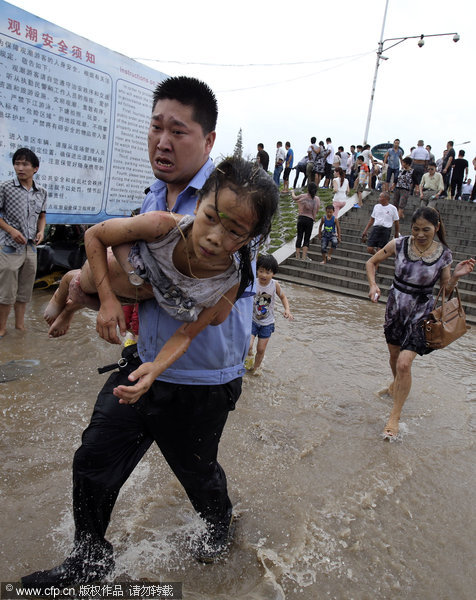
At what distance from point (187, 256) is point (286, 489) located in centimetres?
207

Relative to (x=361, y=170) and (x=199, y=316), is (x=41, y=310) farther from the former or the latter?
(x=361, y=170)

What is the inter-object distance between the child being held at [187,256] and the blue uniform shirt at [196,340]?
3.6 inches

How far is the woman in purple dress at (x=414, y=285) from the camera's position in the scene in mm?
3812

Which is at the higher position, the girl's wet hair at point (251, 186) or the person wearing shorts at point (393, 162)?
the person wearing shorts at point (393, 162)

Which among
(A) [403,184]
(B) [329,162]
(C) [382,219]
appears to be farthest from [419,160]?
(C) [382,219]

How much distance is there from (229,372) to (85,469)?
75cm

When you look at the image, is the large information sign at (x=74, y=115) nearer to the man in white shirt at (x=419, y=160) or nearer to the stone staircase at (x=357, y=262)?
the stone staircase at (x=357, y=262)

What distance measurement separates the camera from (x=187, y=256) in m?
1.62

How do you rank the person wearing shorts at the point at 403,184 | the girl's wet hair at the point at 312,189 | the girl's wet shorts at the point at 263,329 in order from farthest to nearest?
1. the person wearing shorts at the point at 403,184
2. the girl's wet hair at the point at 312,189
3. the girl's wet shorts at the point at 263,329

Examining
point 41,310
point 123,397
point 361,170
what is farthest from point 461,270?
point 361,170

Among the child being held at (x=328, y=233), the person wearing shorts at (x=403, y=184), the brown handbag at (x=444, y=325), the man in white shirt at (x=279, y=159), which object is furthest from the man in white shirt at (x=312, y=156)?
the brown handbag at (x=444, y=325)

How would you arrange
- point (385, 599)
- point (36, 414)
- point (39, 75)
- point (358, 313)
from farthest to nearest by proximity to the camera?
1. point (358, 313)
2. point (39, 75)
3. point (36, 414)
4. point (385, 599)

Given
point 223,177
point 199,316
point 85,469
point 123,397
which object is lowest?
point 85,469

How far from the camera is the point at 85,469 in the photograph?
187 cm
